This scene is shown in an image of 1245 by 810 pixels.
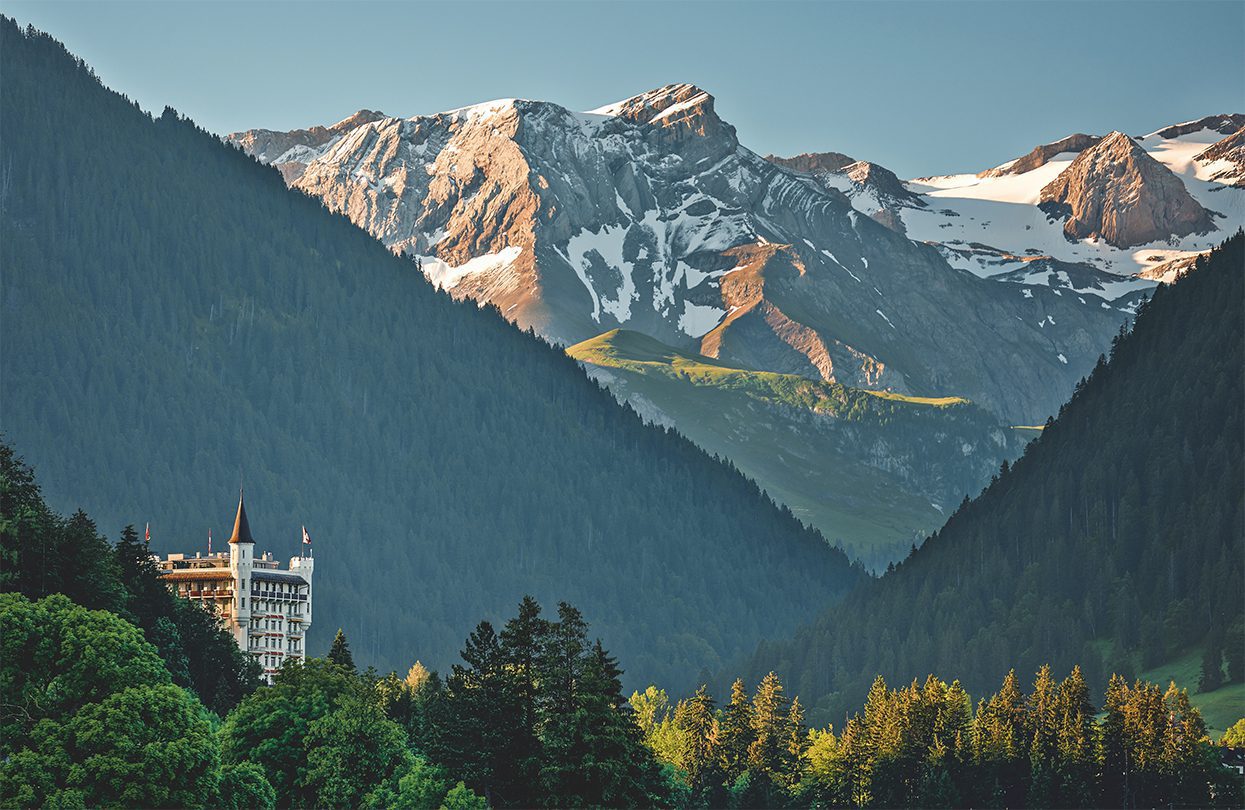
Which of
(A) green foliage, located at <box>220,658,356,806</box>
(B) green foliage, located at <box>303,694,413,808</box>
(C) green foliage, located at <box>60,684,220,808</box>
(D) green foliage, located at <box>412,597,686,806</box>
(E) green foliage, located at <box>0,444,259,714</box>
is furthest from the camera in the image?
(A) green foliage, located at <box>220,658,356,806</box>

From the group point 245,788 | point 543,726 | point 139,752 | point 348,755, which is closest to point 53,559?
point 245,788

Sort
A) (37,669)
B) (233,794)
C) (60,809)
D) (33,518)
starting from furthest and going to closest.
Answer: (33,518) → (233,794) → (37,669) → (60,809)

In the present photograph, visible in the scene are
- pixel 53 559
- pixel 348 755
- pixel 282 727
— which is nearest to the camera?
pixel 53 559

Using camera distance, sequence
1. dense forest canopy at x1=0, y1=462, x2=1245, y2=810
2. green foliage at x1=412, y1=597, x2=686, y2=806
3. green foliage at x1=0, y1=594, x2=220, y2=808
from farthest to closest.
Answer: green foliage at x1=412, y1=597, x2=686, y2=806
dense forest canopy at x1=0, y1=462, x2=1245, y2=810
green foliage at x1=0, y1=594, x2=220, y2=808

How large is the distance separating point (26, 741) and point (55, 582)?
109 ft

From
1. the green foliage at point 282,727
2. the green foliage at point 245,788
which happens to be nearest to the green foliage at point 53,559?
the green foliage at point 282,727

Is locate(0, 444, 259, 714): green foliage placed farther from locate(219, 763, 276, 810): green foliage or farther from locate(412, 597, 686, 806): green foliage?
locate(412, 597, 686, 806): green foliage

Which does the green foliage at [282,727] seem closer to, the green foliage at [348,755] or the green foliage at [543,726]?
the green foliage at [348,755]

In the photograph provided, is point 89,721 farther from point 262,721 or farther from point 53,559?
point 262,721

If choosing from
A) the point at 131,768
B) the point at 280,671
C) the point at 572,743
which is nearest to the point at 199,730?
the point at 131,768

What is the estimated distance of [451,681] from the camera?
6422 inches

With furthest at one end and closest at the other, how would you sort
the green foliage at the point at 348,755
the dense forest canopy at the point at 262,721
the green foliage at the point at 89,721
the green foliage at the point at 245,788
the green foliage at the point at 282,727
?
1. the green foliage at the point at 282,727
2. the green foliage at the point at 348,755
3. the green foliage at the point at 245,788
4. the dense forest canopy at the point at 262,721
5. the green foliage at the point at 89,721

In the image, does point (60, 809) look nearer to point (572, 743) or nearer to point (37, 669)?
point (37, 669)

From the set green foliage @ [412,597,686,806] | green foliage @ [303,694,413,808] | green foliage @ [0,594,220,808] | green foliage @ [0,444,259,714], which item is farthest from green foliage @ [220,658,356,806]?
green foliage @ [0,594,220,808]
